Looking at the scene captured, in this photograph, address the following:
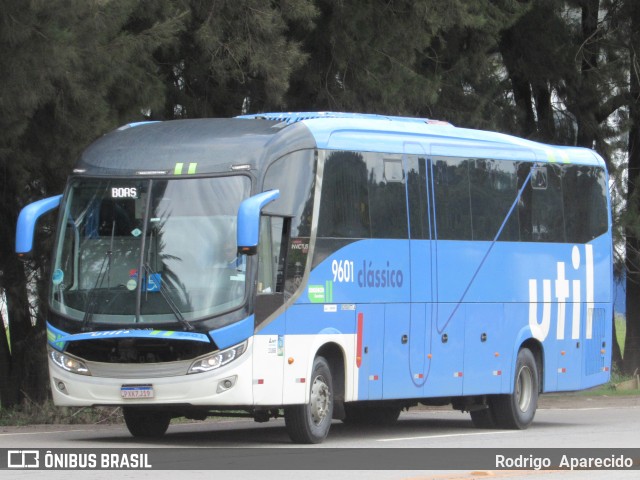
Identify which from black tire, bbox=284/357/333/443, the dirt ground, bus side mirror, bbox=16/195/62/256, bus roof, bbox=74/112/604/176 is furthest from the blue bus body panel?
the dirt ground

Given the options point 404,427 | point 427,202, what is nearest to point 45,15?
point 427,202

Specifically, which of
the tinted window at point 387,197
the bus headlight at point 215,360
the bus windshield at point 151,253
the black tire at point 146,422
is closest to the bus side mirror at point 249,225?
the bus windshield at point 151,253

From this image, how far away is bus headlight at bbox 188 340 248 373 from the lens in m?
15.1

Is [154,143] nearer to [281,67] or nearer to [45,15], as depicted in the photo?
[45,15]

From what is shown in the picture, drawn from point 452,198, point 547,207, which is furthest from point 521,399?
point 452,198

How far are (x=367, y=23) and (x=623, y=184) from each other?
411 inches

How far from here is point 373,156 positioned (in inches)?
697

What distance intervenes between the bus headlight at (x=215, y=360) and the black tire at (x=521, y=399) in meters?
5.98

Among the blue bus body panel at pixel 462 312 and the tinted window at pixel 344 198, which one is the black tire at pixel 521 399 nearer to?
the blue bus body panel at pixel 462 312

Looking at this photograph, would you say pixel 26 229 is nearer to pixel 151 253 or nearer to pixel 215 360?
pixel 151 253

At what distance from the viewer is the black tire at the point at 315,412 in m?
16.0

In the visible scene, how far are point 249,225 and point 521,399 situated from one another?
7176 mm

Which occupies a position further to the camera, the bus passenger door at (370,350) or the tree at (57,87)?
the tree at (57,87)

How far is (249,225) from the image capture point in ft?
47.9
